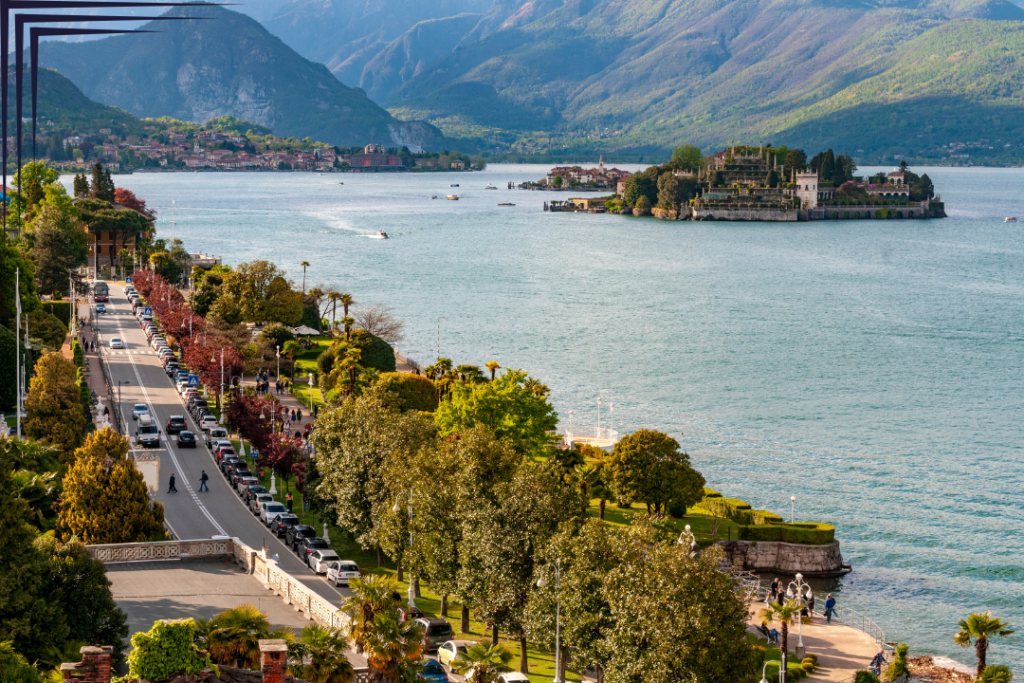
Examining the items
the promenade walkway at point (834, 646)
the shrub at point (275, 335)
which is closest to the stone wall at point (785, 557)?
the promenade walkway at point (834, 646)

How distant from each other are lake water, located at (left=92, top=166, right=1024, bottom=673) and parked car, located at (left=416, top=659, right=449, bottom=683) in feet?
51.5

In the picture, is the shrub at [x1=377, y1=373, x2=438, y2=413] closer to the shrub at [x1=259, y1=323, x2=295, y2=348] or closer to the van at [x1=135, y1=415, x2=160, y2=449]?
the van at [x1=135, y1=415, x2=160, y2=449]

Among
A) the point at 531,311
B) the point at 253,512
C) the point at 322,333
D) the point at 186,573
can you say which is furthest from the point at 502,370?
the point at 186,573

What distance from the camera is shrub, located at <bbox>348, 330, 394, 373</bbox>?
202 ft

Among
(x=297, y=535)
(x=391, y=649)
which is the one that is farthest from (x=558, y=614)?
(x=297, y=535)

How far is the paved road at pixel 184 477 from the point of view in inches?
1331

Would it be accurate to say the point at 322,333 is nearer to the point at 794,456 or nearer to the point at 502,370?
the point at 502,370

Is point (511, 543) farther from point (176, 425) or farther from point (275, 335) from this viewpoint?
point (275, 335)

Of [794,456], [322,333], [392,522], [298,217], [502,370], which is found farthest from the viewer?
[298,217]

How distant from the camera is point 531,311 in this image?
3917 inches

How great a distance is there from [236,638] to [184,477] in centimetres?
2285

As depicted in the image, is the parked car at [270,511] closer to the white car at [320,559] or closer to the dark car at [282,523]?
the dark car at [282,523]

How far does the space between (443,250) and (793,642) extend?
119 meters

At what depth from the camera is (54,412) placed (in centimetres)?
4003
